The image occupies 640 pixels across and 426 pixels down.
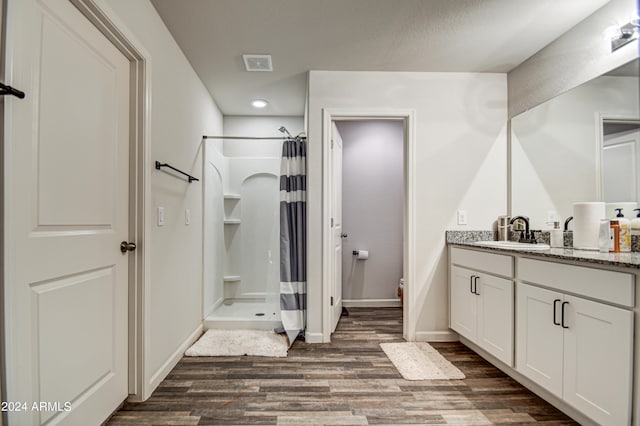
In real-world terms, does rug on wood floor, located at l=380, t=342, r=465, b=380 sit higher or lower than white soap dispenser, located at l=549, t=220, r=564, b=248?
lower

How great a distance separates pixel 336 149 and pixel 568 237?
197 centimetres

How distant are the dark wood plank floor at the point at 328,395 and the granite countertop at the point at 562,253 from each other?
2.84ft

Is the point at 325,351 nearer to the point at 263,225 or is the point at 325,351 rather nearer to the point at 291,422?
the point at 291,422

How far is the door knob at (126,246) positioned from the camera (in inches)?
66.6

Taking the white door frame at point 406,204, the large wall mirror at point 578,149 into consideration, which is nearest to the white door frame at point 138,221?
the white door frame at point 406,204

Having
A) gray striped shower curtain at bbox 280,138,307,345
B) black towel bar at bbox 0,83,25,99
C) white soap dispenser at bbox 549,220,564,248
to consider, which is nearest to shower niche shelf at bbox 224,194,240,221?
gray striped shower curtain at bbox 280,138,307,345

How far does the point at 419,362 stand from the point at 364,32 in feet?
7.91

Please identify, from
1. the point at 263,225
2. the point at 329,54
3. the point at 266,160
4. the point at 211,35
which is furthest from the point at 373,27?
the point at 263,225

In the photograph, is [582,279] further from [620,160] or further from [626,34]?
[626,34]

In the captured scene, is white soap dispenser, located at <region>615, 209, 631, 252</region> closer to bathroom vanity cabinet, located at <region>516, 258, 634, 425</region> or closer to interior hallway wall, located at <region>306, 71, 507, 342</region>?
bathroom vanity cabinet, located at <region>516, 258, 634, 425</region>

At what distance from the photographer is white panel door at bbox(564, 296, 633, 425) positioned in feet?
4.25

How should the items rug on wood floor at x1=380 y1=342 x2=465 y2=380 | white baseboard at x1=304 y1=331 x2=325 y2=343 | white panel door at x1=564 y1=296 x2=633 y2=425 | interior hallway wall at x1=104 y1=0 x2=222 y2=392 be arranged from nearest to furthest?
1. white panel door at x1=564 y1=296 x2=633 y2=425
2. interior hallway wall at x1=104 y1=0 x2=222 y2=392
3. rug on wood floor at x1=380 y1=342 x2=465 y2=380
4. white baseboard at x1=304 y1=331 x2=325 y2=343

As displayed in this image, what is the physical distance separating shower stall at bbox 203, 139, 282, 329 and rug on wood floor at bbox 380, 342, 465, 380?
3.72ft

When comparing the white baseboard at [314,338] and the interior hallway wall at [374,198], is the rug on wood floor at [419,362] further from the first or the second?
the interior hallway wall at [374,198]
